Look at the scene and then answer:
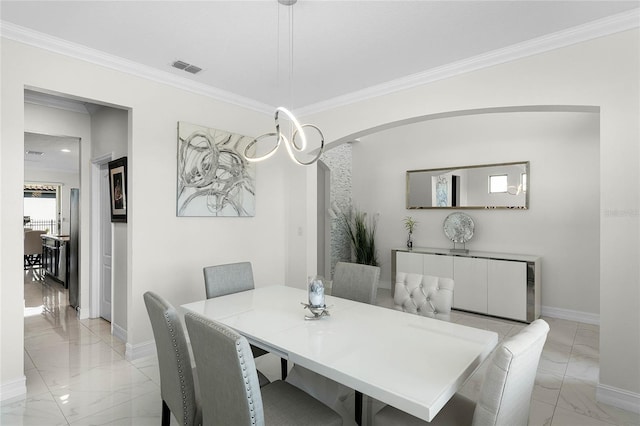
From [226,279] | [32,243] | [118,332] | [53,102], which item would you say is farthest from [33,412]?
[32,243]

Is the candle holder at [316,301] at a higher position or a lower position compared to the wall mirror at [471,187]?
lower

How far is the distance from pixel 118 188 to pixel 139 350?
5.58 feet

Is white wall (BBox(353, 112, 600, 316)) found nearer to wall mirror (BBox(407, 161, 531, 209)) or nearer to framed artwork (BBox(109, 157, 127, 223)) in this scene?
wall mirror (BBox(407, 161, 531, 209))

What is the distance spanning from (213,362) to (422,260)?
13.1 feet

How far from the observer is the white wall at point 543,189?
408 cm

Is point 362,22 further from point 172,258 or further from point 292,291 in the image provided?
point 172,258

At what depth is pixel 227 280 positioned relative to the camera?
9.36 feet

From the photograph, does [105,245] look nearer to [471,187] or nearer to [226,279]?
[226,279]

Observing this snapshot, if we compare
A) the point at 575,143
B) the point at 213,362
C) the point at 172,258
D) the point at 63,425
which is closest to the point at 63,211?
the point at 172,258

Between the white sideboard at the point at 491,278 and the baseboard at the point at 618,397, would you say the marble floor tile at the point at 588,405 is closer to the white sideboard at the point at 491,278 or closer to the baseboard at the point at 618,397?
the baseboard at the point at 618,397

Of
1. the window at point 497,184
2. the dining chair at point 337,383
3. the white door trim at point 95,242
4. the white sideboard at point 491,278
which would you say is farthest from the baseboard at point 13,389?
the window at point 497,184

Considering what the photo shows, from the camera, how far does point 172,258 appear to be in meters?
3.40

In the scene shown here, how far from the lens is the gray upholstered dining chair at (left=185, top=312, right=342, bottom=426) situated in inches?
48.2

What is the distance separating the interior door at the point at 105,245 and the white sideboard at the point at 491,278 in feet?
13.1
